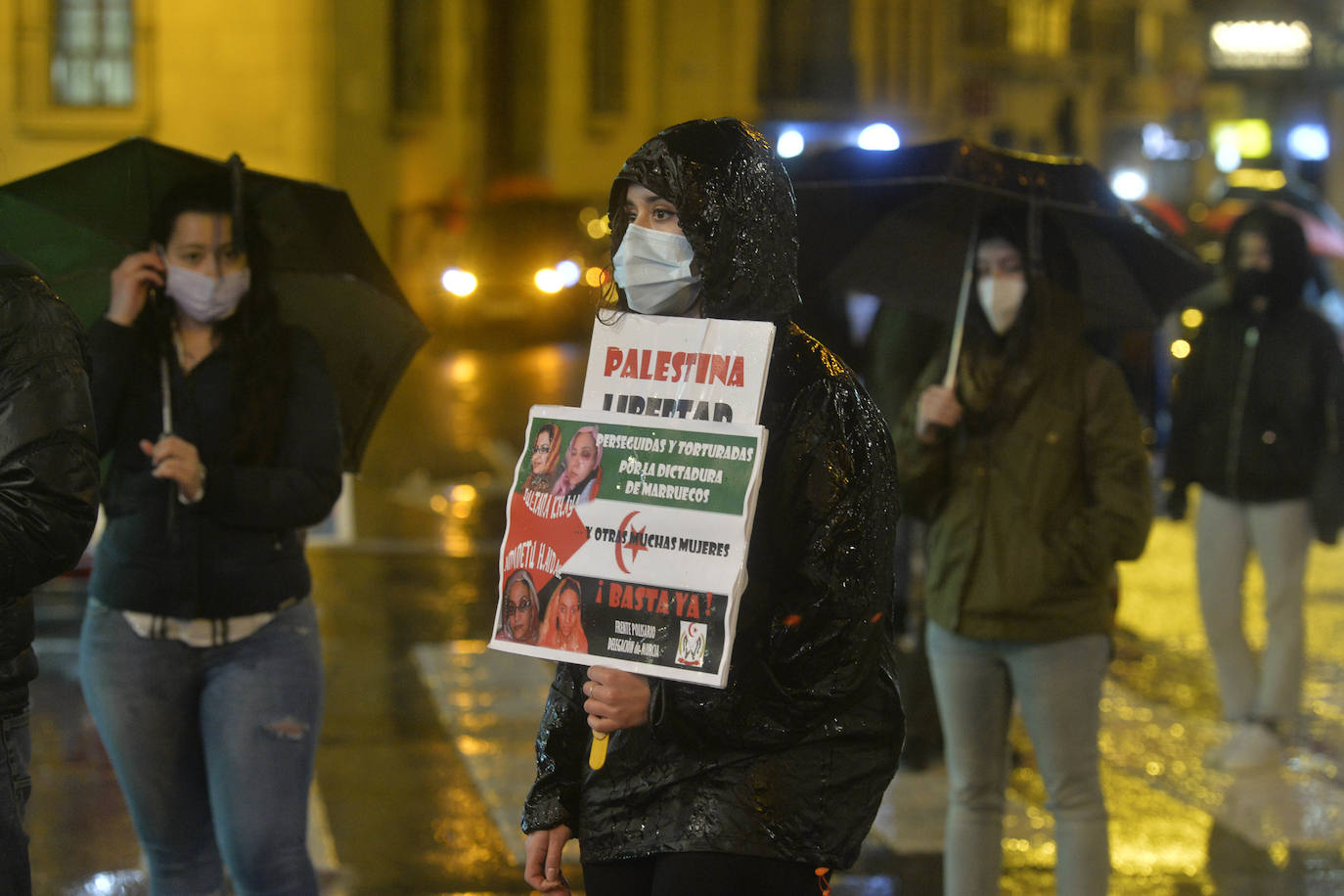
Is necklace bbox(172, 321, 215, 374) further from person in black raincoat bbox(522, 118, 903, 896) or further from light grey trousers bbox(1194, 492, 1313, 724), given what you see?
light grey trousers bbox(1194, 492, 1313, 724)

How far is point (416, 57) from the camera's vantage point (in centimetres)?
3512

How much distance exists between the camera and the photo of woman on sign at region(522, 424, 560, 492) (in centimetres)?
271

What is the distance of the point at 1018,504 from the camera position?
4.44 m

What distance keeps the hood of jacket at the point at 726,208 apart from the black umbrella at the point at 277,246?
1.64 m

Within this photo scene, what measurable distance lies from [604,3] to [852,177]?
1307 inches

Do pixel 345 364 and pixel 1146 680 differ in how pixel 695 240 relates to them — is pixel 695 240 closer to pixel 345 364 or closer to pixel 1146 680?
pixel 345 364

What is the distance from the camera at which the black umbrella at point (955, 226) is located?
182 inches

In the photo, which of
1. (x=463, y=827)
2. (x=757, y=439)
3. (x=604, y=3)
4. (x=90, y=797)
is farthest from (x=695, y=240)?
(x=604, y=3)

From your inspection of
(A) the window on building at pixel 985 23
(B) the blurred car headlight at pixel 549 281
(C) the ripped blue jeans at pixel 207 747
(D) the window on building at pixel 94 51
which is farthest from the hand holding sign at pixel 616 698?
(A) the window on building at pixel 985 23

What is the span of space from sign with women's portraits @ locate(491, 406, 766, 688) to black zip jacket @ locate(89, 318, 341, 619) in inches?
52.9

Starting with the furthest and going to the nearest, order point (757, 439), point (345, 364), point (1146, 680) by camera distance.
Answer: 1. point (1146, 680)
2. point (345, 364)
3. point (757, 439)

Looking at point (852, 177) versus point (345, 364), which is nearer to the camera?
point (345, 364)

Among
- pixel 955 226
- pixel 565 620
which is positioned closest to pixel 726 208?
pixel 565 620

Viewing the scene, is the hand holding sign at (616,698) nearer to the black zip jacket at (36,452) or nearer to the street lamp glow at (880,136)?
the black zip jacket at (36,452)
